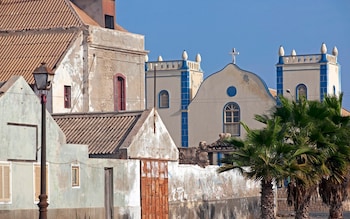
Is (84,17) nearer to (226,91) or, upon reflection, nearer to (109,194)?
(109,194)

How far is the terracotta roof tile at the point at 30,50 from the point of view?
45375 millimetres

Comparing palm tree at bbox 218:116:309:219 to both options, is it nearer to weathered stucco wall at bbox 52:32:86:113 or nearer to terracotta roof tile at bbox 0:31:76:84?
weathered stucco wall at bbox 52:32:86:113

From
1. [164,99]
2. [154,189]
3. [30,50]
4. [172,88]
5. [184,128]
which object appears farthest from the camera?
[164,99]

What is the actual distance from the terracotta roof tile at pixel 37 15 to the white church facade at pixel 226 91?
2670cm

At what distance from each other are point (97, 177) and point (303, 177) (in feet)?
21.5

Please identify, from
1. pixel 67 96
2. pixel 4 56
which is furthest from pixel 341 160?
pixel 4 56

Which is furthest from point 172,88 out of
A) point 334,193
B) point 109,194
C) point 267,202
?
point 267,202

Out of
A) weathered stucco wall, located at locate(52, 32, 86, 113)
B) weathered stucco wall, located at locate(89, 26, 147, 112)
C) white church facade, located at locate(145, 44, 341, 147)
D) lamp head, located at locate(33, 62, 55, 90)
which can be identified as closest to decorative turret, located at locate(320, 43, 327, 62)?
white church facade, located at locate(145, 44, 341, 147)

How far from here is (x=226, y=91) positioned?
74.6 m

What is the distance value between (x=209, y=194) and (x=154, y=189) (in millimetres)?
5035

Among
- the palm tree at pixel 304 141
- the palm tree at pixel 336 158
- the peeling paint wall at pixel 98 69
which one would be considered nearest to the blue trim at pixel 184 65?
the peeling paint wall at pixel 98 69

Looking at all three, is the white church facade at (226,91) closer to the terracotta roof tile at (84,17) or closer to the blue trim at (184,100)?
the blue trim at (184,100)

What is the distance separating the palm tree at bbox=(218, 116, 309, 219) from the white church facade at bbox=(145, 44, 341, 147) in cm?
3820

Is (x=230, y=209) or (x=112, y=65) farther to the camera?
(x=112, y=65)
